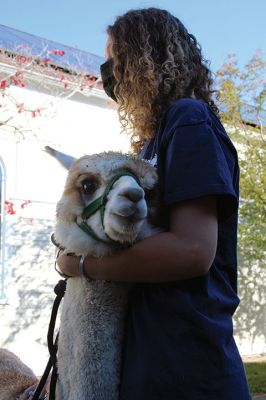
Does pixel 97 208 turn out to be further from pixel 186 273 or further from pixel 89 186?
pixel 186 273

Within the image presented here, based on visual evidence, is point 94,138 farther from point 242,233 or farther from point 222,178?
point 222,178

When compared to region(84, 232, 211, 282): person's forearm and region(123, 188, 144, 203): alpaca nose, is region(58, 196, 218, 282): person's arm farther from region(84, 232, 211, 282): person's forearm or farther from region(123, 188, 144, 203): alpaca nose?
region(123, 188, 144, 203): alpaca nose

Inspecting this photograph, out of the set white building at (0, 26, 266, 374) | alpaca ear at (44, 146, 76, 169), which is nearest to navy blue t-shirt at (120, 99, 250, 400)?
alpaca ear at (44, 146, 76, 169)

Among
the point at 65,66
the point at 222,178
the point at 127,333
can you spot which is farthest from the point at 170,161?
the point at 65,66

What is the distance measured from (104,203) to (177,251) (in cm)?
27

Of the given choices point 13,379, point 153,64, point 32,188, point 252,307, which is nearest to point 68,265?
point 153,64

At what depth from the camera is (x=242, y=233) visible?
12109 millimetres

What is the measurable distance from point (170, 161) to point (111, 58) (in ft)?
2.06

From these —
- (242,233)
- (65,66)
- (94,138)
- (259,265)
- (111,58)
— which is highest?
(65,66)

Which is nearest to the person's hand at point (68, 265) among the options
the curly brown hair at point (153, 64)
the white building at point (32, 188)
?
the curly brown hair at point (153, 64)

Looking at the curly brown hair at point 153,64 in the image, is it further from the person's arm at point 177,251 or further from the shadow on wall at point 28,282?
the shadow on wall at point 28,282

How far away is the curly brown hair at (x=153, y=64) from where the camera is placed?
1.83m

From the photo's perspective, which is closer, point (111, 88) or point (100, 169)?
point (100, 169)

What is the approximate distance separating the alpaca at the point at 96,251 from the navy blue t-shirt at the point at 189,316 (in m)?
0.05
